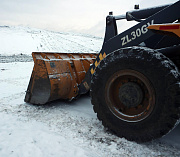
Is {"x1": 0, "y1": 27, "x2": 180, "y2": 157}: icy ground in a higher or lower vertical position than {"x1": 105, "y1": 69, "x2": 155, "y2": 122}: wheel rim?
lower

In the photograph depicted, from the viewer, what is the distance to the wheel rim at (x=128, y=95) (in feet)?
7.02

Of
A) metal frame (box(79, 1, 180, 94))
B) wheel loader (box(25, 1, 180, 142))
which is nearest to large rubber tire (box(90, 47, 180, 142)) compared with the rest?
wheel loader (box(25, 1, 180, 142))

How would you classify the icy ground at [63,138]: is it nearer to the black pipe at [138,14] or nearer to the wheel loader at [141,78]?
the wheel loader at [141,78]

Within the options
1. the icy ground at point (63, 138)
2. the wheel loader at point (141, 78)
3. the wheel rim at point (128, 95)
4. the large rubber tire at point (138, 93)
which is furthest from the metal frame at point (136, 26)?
the icy ground at point (63, 138)

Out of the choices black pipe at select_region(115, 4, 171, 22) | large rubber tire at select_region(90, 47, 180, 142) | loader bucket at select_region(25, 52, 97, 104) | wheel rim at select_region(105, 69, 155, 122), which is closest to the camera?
large rubber tire at select_region(90, 47, 180, 142)

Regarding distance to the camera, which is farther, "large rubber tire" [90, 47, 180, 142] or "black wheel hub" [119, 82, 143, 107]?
"black wheel hub" [119, 82, 143, 107]

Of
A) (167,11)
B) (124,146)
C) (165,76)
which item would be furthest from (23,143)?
(167,11)


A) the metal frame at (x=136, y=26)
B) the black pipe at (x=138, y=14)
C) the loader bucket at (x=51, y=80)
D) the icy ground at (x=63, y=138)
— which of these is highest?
the black pipe at (x=138, y=14)

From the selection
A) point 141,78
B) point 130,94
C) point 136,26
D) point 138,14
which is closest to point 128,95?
point 130,94

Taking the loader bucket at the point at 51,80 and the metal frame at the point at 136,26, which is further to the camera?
the loader bucket at the point at 51,80

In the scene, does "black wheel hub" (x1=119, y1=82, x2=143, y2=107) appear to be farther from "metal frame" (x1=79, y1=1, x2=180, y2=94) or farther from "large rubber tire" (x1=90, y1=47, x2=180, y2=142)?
"metal frame" (x1=79, y1=1, x2=180, y2=94)

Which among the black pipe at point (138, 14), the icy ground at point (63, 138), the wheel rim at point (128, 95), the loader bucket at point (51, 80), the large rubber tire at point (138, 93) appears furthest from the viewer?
the loader bucket at point (51, 80)

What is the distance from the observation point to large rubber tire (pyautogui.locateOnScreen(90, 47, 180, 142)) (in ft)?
6.08

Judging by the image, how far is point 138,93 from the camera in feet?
7.19
